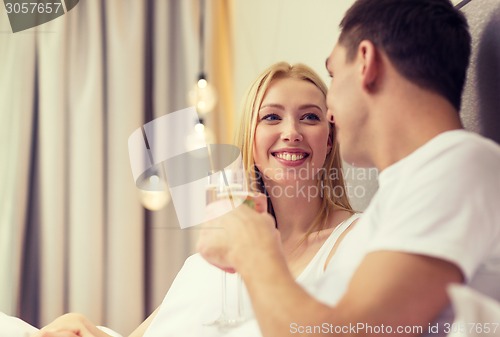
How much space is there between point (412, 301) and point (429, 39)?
336mm

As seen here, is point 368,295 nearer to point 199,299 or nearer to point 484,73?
point 484,73

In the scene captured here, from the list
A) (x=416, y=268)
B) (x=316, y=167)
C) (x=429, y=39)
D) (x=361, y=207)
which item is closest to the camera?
(x=416, y=268)

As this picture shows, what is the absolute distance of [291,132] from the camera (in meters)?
1.24

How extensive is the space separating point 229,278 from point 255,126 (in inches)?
14.3

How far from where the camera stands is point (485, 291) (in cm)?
68

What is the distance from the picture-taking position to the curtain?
70.2 inches

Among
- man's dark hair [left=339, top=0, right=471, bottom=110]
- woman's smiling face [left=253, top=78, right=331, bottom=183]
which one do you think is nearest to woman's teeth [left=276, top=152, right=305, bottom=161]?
woman's smiling face [left=253, top=78, right=331, bottom=183]

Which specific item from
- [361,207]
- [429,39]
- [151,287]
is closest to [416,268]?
[429,39]

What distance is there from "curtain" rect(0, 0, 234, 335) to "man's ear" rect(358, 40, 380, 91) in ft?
4.01

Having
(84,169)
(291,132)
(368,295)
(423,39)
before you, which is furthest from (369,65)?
(84,169)

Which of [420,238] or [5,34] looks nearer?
[420,238]

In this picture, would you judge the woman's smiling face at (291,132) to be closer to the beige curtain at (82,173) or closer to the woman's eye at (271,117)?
the woman's eye at (271,117)

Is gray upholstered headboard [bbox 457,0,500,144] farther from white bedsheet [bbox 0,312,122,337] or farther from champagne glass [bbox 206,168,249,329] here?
white bedsheet [bbox 0,312,122,337]

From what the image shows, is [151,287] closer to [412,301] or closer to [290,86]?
[290,86]
